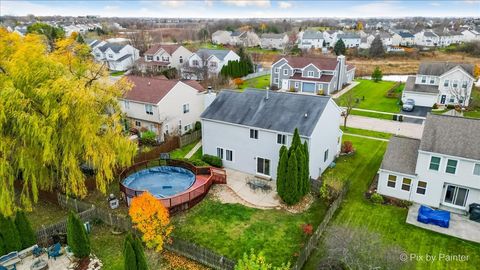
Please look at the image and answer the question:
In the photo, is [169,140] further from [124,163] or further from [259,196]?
[259,196]

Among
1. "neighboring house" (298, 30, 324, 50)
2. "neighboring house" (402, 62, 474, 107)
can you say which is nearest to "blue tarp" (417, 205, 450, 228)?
"neighboring house" (402, 62, 474, 107)

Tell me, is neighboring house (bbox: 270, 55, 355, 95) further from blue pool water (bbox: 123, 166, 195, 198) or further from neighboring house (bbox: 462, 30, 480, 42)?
neighboring house (bbox: 462, 30, 480, 42)

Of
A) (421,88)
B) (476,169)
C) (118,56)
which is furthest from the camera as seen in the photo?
(118,56)

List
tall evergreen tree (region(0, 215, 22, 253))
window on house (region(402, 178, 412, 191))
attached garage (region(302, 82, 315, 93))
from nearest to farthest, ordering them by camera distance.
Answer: tall evergreen tree (region(0, 215, 22, 253))
window on house (region(402, 178, 412, 191))
attached garage (region(302, 82, 315, 93))

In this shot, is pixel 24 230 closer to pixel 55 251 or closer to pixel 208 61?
pixel 55 251

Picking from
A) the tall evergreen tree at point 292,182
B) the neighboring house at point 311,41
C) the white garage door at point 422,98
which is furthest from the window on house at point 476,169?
the neighboring house at point 311,41

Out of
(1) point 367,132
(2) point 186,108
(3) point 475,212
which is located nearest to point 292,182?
(3) point 475,212

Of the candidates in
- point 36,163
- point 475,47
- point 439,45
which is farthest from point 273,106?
point 439,45

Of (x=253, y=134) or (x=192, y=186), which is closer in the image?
(x=192, y=186)
